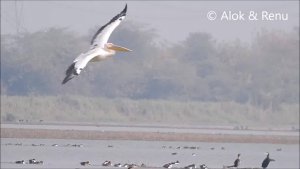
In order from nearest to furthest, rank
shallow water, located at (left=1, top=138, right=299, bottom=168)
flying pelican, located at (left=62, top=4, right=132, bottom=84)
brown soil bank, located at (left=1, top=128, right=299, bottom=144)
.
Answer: flying pelican, located at (left=62, top=4, right=132, bottom=84) → shallow water, located at (left=1, top=138, right=299, bottom=168) → brown soil bank, located at (left=1, top=128, right=299, bottom=144)

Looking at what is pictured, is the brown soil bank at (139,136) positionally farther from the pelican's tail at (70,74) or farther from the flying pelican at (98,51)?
the pelican's tail at (70,74)

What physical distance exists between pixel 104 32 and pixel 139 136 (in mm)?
22946

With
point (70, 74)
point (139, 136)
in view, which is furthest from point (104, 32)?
point (139, 136)

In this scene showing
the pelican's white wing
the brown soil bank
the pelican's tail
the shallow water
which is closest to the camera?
the pelican's tail

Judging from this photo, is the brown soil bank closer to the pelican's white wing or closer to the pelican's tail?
the pelican's white wing

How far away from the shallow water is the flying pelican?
8.85 metres

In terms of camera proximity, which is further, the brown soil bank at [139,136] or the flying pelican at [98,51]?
the brown soil bank at [139,136]

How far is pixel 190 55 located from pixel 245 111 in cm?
1141

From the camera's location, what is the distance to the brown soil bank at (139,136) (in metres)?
35.5

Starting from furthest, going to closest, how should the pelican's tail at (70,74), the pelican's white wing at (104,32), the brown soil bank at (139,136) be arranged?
the brown soil bank at (139,136) < the pelican's white wing at (104,32) < the pelican's tail at (70,74)

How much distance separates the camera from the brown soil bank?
3550 cm

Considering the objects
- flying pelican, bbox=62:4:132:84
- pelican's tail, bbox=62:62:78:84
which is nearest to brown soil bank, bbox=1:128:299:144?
flying pelican, bbox=62:4:132:84

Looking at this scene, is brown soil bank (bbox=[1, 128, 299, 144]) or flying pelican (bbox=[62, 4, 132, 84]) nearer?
flying pelican (bbox=[62, 4, 132, 84])

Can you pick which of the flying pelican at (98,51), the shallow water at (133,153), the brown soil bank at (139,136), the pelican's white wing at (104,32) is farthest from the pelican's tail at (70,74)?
the brown soil bank at (139,136)
